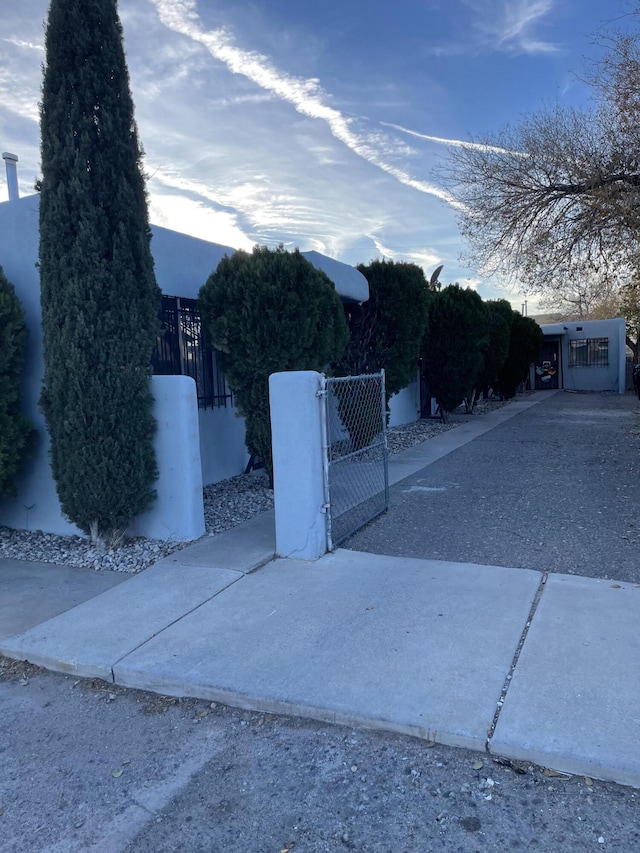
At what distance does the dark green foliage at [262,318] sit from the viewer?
7.23 m

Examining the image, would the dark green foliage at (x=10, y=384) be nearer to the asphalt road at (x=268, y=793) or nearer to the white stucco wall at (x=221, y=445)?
the white stucco wall at (x=221, y=445)

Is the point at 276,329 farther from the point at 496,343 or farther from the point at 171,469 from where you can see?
the point at 496,343

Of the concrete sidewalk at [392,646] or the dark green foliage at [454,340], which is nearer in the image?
the concrete sidewalk at [392,646]

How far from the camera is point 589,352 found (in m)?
29.1

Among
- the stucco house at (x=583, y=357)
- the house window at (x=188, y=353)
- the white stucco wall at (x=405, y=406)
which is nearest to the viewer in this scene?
the house window at (x=188, y=353)

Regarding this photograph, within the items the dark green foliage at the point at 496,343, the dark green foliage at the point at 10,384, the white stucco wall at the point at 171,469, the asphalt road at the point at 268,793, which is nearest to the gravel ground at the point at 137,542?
the white stucco wall at the point at 171,469

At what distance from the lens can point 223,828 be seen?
255 cm

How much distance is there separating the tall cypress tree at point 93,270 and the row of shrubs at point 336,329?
1.56m

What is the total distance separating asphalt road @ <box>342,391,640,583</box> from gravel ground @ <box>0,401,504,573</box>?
154 centimetres

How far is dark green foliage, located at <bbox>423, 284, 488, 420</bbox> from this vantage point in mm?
14758

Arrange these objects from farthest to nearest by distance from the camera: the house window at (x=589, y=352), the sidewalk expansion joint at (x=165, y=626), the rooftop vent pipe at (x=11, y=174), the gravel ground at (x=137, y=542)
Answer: the house window at (x=589, y=352)
the rooftop vent pipe at (x=11, y=174)
the gravel ground at (x=137, y=542)
the sidewalk expansion joint at (x=165, y=626)

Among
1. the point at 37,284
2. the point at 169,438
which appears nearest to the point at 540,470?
the point at 169,438

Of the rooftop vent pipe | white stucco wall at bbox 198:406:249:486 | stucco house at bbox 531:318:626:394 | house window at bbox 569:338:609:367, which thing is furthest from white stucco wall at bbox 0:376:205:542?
house window at bbox 569:338:609:367

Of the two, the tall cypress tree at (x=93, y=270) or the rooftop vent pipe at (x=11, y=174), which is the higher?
the rooftop vent pipe at (x=11, y=174)
